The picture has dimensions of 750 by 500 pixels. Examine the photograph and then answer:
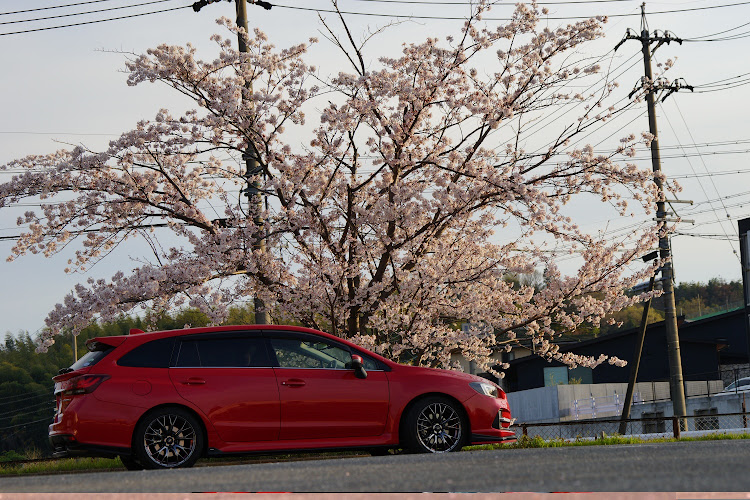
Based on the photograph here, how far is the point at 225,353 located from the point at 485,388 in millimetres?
2925

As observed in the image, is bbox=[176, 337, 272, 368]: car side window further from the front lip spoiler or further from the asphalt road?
the asphalt road

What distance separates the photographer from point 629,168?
1778 cm

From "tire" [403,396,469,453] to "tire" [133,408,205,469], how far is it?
2.25m

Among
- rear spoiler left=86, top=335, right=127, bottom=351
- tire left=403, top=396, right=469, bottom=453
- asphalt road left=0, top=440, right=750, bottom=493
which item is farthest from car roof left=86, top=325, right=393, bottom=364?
asphalt road left=0, top=440, right=750, bottom=493

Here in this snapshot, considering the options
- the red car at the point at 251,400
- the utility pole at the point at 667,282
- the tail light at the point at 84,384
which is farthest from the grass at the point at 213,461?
the utility pole at the point at 667,282

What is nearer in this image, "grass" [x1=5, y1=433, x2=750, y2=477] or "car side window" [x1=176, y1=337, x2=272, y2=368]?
"car side window" [x1=176, y1=337, x2=272, y2=368]

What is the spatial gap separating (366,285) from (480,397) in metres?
8.17

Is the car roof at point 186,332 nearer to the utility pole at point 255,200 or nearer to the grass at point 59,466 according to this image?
the grass at point 59,466

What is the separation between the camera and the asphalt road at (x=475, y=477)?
461 centimetres

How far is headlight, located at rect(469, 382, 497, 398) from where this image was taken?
10445 mm

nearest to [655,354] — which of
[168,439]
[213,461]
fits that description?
[213,461]

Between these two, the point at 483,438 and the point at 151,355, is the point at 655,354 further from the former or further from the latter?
the point at 151,355

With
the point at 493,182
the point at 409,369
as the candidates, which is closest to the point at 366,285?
the point at 493,182

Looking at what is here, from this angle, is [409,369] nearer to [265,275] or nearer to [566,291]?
[265,275]
